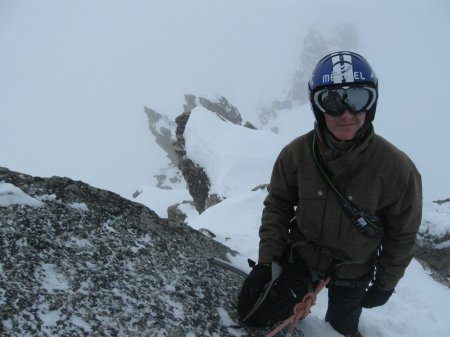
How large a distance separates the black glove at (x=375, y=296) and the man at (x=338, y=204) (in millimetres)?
14

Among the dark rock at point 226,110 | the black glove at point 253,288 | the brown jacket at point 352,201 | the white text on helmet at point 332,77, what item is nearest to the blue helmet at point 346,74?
the white text on helmet at point 332,77

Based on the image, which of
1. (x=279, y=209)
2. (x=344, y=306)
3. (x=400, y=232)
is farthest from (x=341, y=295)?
(x=279, y=209)

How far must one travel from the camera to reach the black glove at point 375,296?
3.86m

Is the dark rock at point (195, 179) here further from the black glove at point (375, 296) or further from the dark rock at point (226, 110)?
the dark rock at point (226, 110)

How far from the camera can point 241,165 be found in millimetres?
18125

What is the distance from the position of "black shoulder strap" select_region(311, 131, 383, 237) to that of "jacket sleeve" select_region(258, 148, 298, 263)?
25cm

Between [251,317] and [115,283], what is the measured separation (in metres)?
1.24

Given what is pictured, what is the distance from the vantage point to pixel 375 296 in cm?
396

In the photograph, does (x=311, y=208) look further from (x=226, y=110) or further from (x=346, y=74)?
(x=226, y=110)

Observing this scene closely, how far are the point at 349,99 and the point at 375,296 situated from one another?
229 cm

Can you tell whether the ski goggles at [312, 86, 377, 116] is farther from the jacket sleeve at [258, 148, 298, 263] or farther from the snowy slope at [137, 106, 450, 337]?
the snowy slope at [137, 106, 450, 337]

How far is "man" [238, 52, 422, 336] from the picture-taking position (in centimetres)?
296

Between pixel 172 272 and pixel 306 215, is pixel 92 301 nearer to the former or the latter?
pixel 172 272

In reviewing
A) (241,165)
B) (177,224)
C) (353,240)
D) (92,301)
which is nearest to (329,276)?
(353,240)
